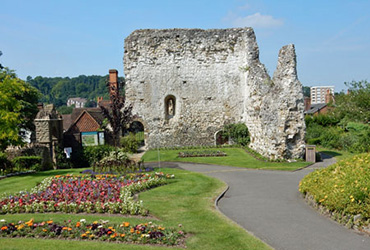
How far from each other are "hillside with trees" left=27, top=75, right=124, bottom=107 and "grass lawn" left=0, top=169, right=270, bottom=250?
6311 inches

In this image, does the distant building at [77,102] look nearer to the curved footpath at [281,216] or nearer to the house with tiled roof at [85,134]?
the house with tiled roof at [85,134]

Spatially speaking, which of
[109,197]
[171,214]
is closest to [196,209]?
[171,214]

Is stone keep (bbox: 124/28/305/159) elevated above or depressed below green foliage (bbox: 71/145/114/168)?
above

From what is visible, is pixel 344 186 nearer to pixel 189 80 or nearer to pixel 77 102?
pixel 189 80

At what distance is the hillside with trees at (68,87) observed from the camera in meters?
173

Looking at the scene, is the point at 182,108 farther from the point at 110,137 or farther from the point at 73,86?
the point at 73,86

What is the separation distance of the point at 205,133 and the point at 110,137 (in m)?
7.69

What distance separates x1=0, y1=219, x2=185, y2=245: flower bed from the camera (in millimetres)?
7747

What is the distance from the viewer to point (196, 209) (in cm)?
1042

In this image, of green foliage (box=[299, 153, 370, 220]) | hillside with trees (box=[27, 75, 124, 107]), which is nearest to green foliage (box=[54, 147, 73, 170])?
green foliage (box=[299, 153, 370, 220])

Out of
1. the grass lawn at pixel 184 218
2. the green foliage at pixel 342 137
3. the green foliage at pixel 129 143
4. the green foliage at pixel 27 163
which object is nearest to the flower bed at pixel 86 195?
the grass lawn at pixel 184 218

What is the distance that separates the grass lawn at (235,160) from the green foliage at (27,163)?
252 inches

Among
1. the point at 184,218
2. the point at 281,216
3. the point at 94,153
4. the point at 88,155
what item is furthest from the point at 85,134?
the point at 281,216

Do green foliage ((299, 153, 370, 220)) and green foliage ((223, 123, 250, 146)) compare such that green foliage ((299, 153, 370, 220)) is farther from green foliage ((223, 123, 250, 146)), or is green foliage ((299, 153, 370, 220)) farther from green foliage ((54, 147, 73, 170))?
green foliage ((223, 123, 250, 146))
